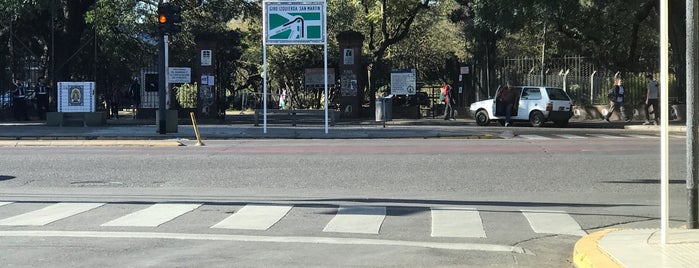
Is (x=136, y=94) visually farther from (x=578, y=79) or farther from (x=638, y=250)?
(x=638, y=250)

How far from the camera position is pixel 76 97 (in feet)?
83.6

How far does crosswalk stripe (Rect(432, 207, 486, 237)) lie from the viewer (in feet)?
28.1

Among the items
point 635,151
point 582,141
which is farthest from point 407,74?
point 635,151

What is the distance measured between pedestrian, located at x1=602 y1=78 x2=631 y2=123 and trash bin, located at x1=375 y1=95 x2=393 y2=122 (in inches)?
359

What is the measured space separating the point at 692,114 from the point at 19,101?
91.9ft

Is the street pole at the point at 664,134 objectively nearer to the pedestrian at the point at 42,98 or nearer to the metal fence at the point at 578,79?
the metal fence at the point at 578,79

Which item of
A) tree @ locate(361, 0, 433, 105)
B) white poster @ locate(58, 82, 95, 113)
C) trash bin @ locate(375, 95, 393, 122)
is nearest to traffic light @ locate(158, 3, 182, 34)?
white poster @ locate(58, 82, 95, 113)

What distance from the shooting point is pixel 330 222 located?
9250 mm

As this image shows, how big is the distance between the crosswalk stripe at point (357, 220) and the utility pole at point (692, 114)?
361 centimetres

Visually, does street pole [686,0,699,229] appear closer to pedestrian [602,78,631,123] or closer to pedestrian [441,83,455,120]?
pedestrian [602,78,631,123]

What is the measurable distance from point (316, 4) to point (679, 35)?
47.8 feet

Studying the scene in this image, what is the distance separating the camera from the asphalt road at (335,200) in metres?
7.48

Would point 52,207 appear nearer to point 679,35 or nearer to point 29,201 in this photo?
point 29,201

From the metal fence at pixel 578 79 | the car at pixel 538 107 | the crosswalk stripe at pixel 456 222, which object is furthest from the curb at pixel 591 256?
the metal fence at pixel 578 79
